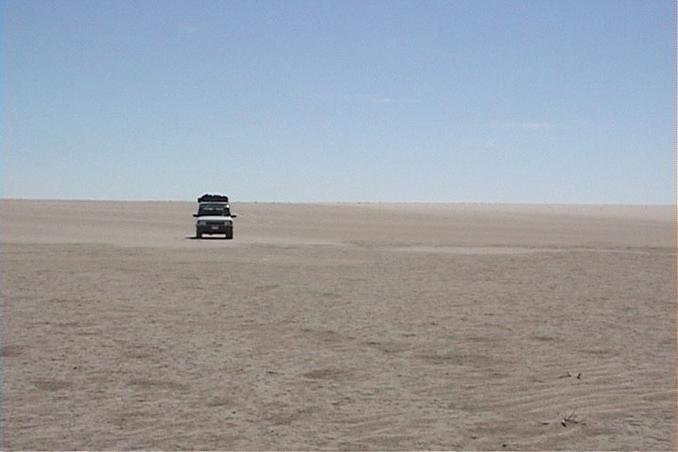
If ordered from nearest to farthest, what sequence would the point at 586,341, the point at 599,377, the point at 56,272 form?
the point at 599,377
the point at 586,341
the point at 56,272

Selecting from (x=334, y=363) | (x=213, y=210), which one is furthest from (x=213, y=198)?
(x=334, y=363)

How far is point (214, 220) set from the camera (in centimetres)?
4559

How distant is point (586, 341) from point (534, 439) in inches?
214

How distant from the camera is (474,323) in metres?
14.2

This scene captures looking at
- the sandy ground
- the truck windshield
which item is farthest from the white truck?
the sandy ground

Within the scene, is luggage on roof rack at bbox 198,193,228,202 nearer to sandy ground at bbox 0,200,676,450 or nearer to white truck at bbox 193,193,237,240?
white truck at bbox 193,193,237,240

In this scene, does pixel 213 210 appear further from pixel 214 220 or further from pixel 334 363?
pixel 334 363

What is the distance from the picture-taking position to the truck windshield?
47.5m

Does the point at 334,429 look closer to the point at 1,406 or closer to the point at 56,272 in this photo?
the point at 1,406

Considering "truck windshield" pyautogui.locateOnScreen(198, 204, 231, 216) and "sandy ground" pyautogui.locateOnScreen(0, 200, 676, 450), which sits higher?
"truck windshield" pyautogui.locateOnScreen(198, 204, 231, 216)

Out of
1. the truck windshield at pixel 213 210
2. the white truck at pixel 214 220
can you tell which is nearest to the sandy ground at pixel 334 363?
the white truck at pixel 214 220

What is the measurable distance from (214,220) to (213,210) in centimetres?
242

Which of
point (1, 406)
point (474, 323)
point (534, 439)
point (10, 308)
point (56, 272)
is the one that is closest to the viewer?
point (534, 439)

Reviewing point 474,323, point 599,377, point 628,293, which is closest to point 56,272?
point 474,323
